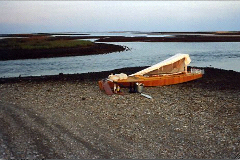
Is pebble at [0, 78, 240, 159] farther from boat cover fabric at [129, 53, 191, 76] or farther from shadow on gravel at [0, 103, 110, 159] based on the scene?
boat cover fabric at [129, 53, 191, 76]

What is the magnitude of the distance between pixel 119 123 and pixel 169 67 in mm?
12829

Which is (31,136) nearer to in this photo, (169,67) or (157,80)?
(157,80)

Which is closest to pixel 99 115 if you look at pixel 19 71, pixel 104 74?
pixel 104 74

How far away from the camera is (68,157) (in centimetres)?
945

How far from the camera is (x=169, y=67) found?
24844 mm

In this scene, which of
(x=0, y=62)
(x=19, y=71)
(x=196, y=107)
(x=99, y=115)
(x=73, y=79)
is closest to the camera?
(x=99, y=115)

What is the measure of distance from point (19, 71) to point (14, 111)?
828 inches

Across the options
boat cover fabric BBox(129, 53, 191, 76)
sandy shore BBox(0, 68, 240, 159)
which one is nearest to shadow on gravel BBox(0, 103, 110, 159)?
sandy shore BBox(0, 68, 240, 159)

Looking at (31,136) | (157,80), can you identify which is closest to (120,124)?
(31,136)

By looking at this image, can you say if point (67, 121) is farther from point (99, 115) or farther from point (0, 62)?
point (0, 62)

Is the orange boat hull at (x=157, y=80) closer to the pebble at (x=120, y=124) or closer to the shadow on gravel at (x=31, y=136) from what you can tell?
the pebble at (x=120, y=124)

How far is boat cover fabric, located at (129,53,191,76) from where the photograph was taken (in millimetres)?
23828

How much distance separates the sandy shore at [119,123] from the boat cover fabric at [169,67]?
216 cm

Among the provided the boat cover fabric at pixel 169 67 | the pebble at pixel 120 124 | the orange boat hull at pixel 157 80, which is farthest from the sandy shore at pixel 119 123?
the boat cover fabric at pixel 169 67
